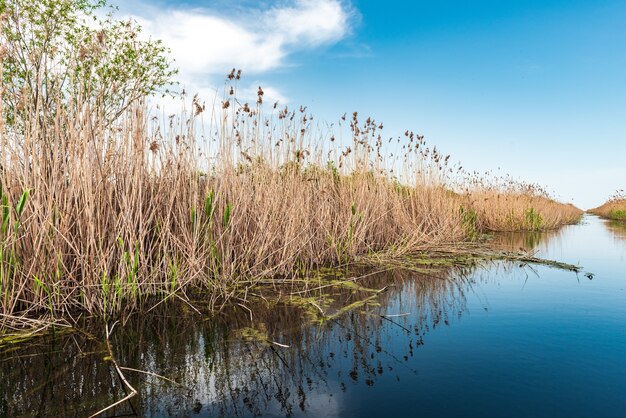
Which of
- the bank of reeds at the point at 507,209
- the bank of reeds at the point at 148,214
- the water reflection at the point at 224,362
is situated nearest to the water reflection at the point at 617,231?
the bank of reeds at the point at 507,209

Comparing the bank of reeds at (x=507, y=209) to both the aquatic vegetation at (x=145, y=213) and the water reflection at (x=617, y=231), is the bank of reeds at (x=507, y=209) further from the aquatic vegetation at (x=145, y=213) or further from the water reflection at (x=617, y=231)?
A: the aquatic vegetation at (x=145, y=213)

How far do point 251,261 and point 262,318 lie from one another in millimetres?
1450

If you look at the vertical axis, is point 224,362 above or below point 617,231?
below

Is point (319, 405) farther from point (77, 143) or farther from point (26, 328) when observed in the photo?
point (77, 143)

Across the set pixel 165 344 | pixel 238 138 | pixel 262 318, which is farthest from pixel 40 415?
pixel 238 138

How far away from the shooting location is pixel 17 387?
6.45ft

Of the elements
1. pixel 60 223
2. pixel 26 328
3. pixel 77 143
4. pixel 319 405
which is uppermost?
pixel 77 143

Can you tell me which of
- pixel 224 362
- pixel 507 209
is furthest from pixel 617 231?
pixel 224 362

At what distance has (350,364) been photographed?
7.32 feet

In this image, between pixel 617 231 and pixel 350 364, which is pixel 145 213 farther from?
pixel 617 231

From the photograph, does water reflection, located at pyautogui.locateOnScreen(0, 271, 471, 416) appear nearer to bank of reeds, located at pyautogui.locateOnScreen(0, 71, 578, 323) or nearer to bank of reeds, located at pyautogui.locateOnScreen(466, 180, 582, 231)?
bank of reeds, located at pyautogui.locateOnScreen(0, 71, 578, 323)

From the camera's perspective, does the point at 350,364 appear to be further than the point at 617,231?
No

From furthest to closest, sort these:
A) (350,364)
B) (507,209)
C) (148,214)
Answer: (507,209), (148,214), (350,364)

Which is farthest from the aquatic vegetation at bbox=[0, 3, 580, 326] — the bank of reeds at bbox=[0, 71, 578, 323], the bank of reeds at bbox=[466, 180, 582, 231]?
the bank of reeds at bbox=[466, 180, 582, 231]
